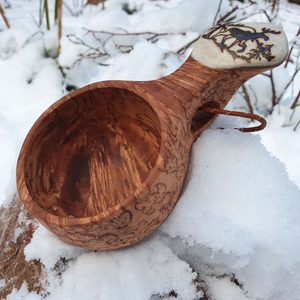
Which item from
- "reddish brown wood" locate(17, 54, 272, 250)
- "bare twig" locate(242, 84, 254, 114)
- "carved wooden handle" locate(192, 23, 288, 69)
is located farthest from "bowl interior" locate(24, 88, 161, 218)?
"bare twig" locate(242, 84, 254, 114)

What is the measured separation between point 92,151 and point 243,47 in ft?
1.04

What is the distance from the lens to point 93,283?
0.63 metres

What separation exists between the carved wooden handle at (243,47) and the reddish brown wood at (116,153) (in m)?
0.02

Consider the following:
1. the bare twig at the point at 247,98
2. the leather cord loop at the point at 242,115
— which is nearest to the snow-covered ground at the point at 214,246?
the leather cord loop at the point at 242,115

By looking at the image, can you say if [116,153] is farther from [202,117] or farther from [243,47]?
[243,47]

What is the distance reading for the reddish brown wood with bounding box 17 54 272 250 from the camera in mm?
565

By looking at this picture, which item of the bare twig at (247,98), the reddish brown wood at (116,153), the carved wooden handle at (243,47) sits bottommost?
the bare twig at (247,98)

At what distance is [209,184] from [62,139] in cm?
26

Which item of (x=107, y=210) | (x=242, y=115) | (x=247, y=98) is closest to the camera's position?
(x=107, y=210)

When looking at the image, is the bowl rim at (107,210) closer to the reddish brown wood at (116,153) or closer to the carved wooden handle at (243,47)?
the reddish brown wood at (116,153)

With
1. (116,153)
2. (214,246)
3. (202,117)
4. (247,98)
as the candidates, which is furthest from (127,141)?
(247,98)

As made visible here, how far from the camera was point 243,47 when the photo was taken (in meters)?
0.63

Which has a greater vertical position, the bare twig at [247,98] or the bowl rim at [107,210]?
the bowl rim at [107,210]

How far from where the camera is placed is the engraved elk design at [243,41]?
62 cm
